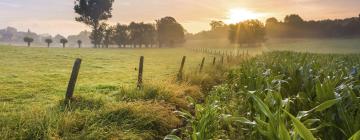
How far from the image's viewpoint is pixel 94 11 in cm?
7931

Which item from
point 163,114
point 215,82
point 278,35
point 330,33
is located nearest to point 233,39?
point 278,35

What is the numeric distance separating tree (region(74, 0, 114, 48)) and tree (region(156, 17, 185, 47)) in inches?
1141

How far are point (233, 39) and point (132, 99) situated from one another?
97999 mm

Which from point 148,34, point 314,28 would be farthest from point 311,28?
point 148,34

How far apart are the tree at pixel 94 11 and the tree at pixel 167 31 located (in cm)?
2899

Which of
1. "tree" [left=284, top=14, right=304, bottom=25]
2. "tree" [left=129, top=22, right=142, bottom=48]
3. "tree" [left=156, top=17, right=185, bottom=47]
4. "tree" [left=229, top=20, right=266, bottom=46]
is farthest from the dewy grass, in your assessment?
"tree" [left=284, top=14, right=304, bottom=25]

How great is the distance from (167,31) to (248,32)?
26791 mm

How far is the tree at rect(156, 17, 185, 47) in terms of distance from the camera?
11050cm

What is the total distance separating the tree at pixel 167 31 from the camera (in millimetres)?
110500

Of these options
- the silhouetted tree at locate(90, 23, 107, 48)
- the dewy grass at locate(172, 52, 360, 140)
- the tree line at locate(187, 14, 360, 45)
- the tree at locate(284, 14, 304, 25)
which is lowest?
the dewy grass at locate(172, 52, 360, 140)

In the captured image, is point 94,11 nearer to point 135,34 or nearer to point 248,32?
point 135,34

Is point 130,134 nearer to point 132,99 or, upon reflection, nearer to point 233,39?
point 132,99

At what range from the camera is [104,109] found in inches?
264

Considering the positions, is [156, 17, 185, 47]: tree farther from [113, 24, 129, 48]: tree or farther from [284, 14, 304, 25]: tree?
[284, 14, 304, 25]: tree
